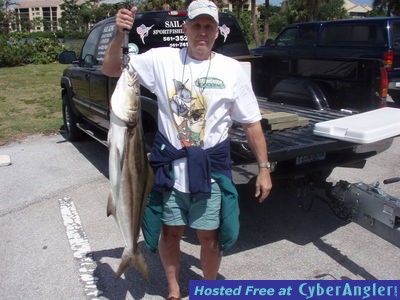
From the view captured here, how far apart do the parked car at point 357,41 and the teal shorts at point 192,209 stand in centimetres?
626

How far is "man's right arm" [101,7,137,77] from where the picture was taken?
7.70ft

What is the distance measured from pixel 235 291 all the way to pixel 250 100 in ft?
3.49

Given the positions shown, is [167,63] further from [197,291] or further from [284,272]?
[284,272]

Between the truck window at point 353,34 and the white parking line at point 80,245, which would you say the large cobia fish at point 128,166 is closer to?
the white parking line at point 80,245

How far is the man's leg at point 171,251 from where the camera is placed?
2861mm

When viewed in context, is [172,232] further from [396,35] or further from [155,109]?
[396,35]

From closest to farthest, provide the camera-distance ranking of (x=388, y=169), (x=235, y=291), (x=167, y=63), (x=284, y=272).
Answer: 1. (x=235, y=291)
2. (x=167, y=63)
3. (x=284, y=272)
4. (x=388, y=169)

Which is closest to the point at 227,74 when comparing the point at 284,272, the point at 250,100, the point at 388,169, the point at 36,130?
the point at 250,100

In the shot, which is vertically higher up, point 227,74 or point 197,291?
point 227,74

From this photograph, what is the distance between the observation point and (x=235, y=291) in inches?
85.0

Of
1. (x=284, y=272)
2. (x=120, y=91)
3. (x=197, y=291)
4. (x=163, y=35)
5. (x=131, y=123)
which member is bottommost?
(x=284, y=272)

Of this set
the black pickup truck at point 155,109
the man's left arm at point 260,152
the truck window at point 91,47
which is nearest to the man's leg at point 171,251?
the man's left arm at point 260,152

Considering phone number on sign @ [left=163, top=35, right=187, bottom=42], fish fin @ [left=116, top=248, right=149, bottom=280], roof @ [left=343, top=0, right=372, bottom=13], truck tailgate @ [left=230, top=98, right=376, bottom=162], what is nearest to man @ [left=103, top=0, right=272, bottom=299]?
fish fin @ [left=116, top=248, right=149, bottom=280]

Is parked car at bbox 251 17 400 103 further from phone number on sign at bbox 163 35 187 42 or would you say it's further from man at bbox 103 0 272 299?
man at bbox 103 0 272 299
